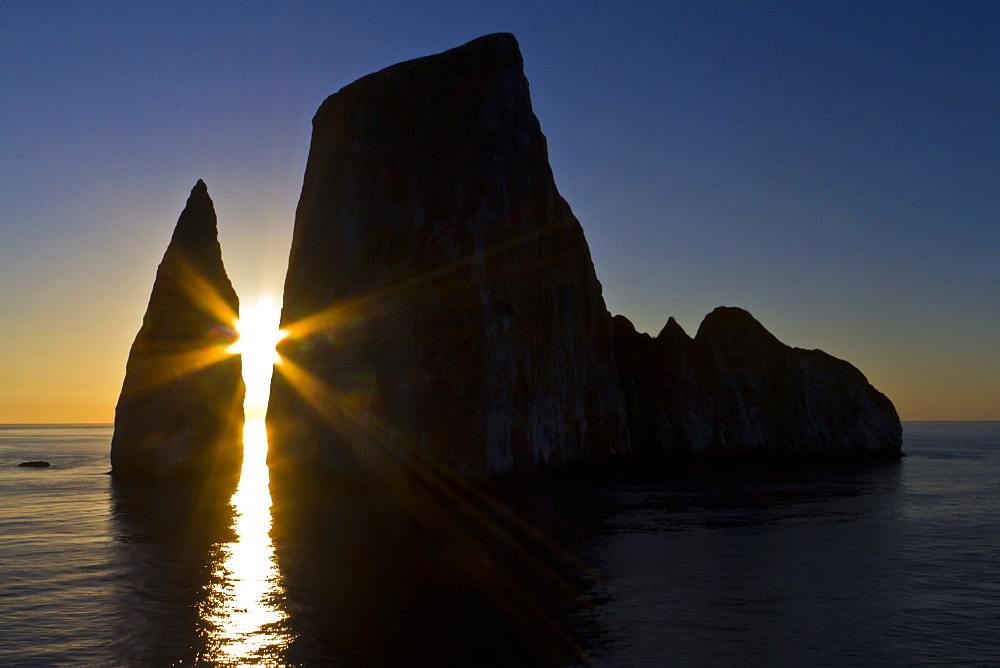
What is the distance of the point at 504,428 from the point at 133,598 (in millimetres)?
33398

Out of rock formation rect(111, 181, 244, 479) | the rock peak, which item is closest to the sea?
rock formation rect(111, 181, 244, 479)

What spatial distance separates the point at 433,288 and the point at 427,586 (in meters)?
31.9

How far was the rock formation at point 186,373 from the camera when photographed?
57281mm

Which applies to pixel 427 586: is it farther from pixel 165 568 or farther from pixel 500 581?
pixel 165 568

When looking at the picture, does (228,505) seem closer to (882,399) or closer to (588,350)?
(588,350)

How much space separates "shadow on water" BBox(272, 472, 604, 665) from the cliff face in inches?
520

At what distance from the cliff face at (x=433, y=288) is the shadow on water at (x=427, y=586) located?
13.2m

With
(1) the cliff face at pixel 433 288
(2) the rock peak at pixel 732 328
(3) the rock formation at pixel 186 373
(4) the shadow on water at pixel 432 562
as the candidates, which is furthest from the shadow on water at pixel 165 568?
(2) the rock peak at pixel 732 328

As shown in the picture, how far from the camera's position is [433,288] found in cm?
5034

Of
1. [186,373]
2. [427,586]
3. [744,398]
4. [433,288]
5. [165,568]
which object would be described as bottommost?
[165,568]

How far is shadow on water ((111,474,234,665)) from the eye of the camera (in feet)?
51.3

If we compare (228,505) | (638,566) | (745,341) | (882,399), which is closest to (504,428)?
(228,505)

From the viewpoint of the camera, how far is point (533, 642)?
15.5 metres

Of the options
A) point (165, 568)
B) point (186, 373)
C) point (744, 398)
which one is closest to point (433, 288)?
point (186, 373)
